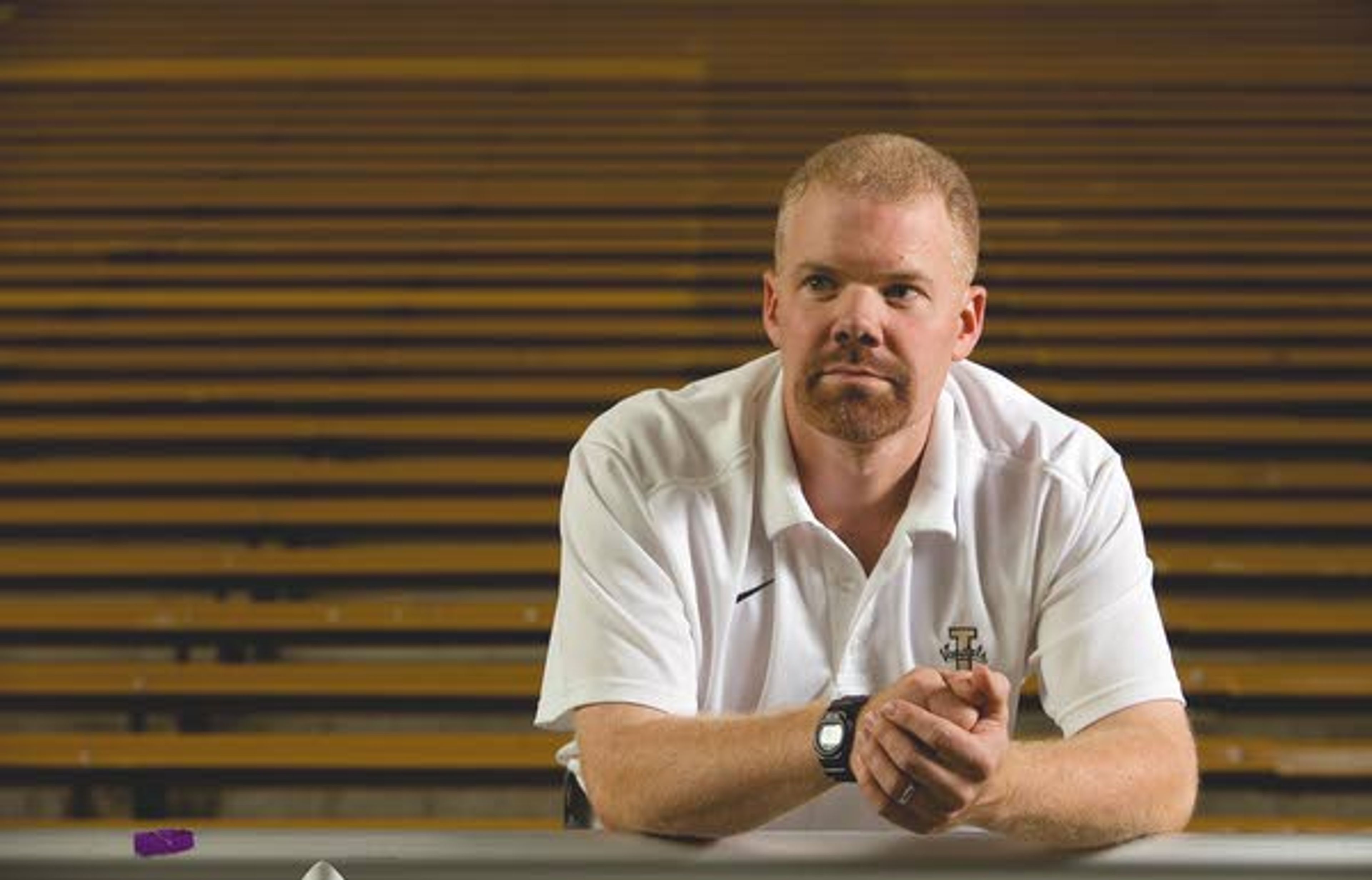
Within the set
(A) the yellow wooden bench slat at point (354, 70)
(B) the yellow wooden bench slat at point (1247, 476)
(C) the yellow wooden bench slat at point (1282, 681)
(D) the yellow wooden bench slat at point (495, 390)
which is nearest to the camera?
(C) the yellow wooden bench slat at point (1282, 681)

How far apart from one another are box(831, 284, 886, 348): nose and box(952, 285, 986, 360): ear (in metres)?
0.07

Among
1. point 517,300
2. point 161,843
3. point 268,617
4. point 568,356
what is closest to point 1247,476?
point 568,356

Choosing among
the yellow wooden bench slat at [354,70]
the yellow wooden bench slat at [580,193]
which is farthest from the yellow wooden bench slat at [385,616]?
the yellow wooden bench slat at [354,70]

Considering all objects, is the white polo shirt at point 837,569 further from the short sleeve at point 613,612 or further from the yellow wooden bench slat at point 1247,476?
the yellow wooden bench slat at point 1247,476

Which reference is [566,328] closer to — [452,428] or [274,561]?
[452,428]

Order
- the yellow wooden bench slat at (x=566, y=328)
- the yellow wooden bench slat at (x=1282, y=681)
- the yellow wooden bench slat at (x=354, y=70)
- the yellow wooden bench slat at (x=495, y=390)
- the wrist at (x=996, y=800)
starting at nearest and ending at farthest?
1. the wrist at (x=996, y=800)
2. the yellow wooden bench slat at (x=1282, y=681)
3. the yellow wooden bench slat at (x=495, y=390)
4. the yellow wooden bench slat at (x=566, y=328)
5. the yellow wooden bench slat at (x=354, y=70)

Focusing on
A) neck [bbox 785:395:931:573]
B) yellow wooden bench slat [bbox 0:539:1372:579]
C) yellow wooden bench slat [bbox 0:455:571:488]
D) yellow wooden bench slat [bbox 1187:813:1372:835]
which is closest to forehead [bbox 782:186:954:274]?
neck [bbox 785:395:931:573]

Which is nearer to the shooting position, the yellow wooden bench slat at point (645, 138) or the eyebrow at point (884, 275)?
the eyebrow at point (884, 275)

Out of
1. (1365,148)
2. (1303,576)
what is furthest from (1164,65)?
(1303,576)

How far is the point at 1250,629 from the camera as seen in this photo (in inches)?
83.4

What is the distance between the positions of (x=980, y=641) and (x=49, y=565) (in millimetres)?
1461

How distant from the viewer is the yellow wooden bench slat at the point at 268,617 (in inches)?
84.3

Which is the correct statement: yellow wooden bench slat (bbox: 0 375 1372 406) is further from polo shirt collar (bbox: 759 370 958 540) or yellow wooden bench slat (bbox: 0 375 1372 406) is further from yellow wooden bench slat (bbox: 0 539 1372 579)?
polo shirt collar (bbox: 759 370 958 540)

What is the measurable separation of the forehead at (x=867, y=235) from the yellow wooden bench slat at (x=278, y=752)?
1062 mm
